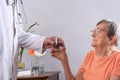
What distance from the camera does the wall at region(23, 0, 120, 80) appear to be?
3.10 metres

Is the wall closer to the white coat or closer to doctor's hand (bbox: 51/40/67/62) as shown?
doctor's hand (bbox: 51/40/67/62)

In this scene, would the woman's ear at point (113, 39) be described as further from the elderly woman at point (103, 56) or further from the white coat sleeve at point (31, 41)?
the white coat sleeve at point (31, 41)

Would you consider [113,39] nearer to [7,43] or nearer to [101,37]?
[101,37]

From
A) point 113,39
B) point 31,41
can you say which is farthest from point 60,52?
point 113,39

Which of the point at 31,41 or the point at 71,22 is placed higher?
the point at 71,22

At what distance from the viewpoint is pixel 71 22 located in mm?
3135

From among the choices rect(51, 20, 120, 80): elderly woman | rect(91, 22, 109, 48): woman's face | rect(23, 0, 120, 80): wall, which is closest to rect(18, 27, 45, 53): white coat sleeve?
rect(51, 20, 120, 80): elderly woman

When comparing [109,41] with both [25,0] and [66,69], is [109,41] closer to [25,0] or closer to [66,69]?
[66,69]

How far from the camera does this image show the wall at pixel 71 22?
122 inches

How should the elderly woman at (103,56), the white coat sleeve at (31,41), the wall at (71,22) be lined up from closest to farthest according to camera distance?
1. the white coat sleeve at (31,41)
2. the elderly woman at (103,56)
3. the wall at (71,22)

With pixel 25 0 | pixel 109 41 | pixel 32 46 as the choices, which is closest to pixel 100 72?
pixel 109 41

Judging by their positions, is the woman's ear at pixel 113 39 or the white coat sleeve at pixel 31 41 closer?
the white coat sleeve at pixel 31 41

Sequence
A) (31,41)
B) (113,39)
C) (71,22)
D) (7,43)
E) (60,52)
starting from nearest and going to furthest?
1. (7,43)
2. (31,41)
3. (60,52)
4. (113,39)
5. (71,22)

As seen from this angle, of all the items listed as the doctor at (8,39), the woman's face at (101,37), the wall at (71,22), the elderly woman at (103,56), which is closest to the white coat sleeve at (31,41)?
the doctor at (8,39)
